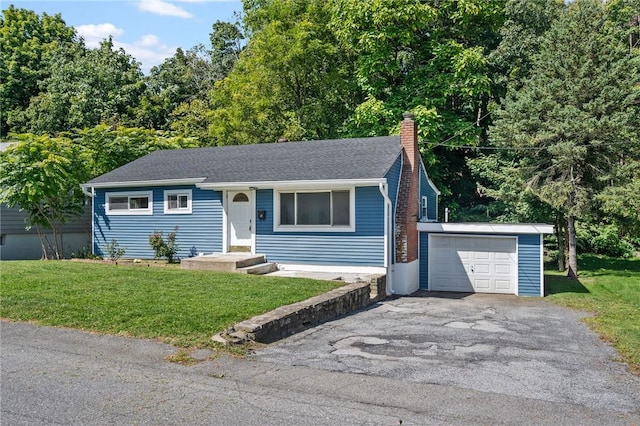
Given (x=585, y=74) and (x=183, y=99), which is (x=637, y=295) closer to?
(x=585, y=74)

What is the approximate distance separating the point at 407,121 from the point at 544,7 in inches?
626

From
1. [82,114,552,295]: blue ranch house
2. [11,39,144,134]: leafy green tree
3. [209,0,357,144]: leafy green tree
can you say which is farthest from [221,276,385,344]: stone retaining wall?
[11,39,144,134]: leafy green tree

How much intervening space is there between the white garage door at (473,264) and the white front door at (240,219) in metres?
6.22

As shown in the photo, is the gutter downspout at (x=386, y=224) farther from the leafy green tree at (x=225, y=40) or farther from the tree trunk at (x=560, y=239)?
the leafy green tree at (x=225, y=40)

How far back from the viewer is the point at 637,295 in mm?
16500

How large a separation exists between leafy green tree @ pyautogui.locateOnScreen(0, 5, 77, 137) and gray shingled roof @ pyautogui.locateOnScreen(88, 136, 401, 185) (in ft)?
79.5

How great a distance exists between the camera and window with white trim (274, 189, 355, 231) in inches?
600

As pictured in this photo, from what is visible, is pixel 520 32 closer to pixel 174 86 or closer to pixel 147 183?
pixel 147 183

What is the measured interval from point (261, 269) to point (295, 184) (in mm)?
2708

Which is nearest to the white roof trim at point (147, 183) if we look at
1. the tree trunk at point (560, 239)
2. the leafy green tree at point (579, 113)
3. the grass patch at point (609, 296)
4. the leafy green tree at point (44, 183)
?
the leafy green tree at point (44, 183)

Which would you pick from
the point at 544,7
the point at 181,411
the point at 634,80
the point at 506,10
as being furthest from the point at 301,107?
the point at 181,411

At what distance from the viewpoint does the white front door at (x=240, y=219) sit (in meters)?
16.5

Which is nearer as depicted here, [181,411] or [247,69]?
[181,411]

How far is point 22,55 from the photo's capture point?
3981 centimetres
